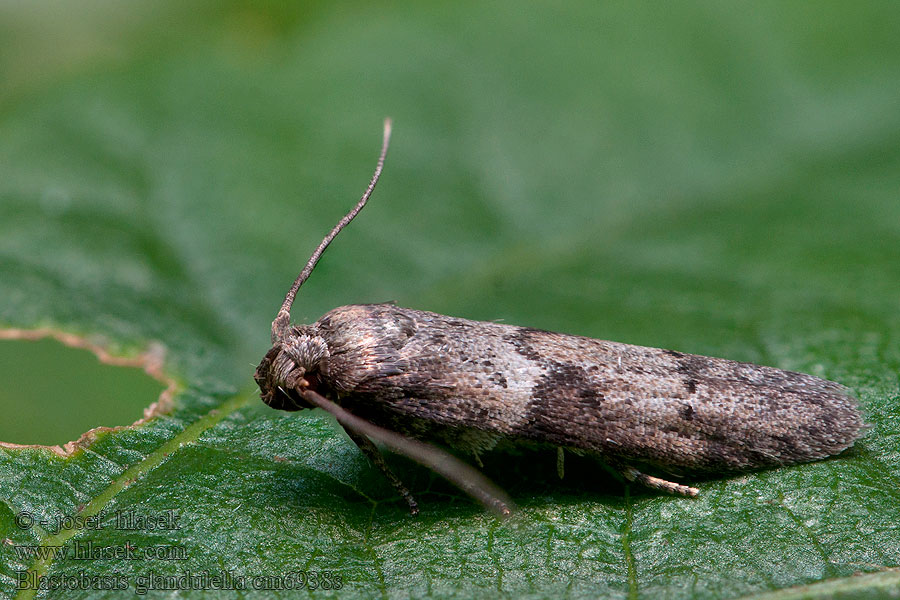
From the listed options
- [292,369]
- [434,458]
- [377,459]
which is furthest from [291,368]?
[434,458]

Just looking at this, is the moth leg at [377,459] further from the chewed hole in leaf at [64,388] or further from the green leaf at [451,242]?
the chewed hole in leaf at [64,388]

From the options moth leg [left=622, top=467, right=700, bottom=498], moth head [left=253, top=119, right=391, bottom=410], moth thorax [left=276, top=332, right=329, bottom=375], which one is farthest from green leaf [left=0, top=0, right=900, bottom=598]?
moth thorax [left=276, top=332, right=329, bottom=375]

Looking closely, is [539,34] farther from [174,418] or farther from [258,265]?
[174,418]

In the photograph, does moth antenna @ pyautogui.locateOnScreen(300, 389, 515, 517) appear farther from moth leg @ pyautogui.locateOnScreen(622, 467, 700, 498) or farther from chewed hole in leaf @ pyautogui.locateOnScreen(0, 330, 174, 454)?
chewed hole in leaf @ pyautogui.locateOnScreen(0, 330, 174, 454)

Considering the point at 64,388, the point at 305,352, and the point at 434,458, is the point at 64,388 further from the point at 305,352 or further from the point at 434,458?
the point at 434,458

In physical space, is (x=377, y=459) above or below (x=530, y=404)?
below

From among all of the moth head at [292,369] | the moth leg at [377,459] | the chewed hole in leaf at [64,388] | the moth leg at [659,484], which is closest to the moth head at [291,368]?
the moth head at [292,369]

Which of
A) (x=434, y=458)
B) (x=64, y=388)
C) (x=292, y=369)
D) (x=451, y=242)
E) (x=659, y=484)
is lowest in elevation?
(x=659, y=484)
